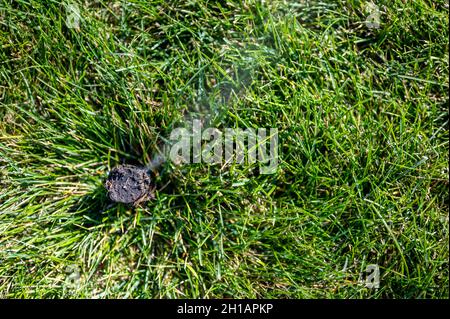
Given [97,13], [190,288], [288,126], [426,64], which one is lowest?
[190,288]

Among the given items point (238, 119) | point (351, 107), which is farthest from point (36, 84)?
point (351, 107)

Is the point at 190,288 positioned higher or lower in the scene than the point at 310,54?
lower

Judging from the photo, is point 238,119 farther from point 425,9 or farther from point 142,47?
point 425,9

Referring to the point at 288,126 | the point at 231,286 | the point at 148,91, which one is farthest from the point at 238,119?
the point at 231,286
